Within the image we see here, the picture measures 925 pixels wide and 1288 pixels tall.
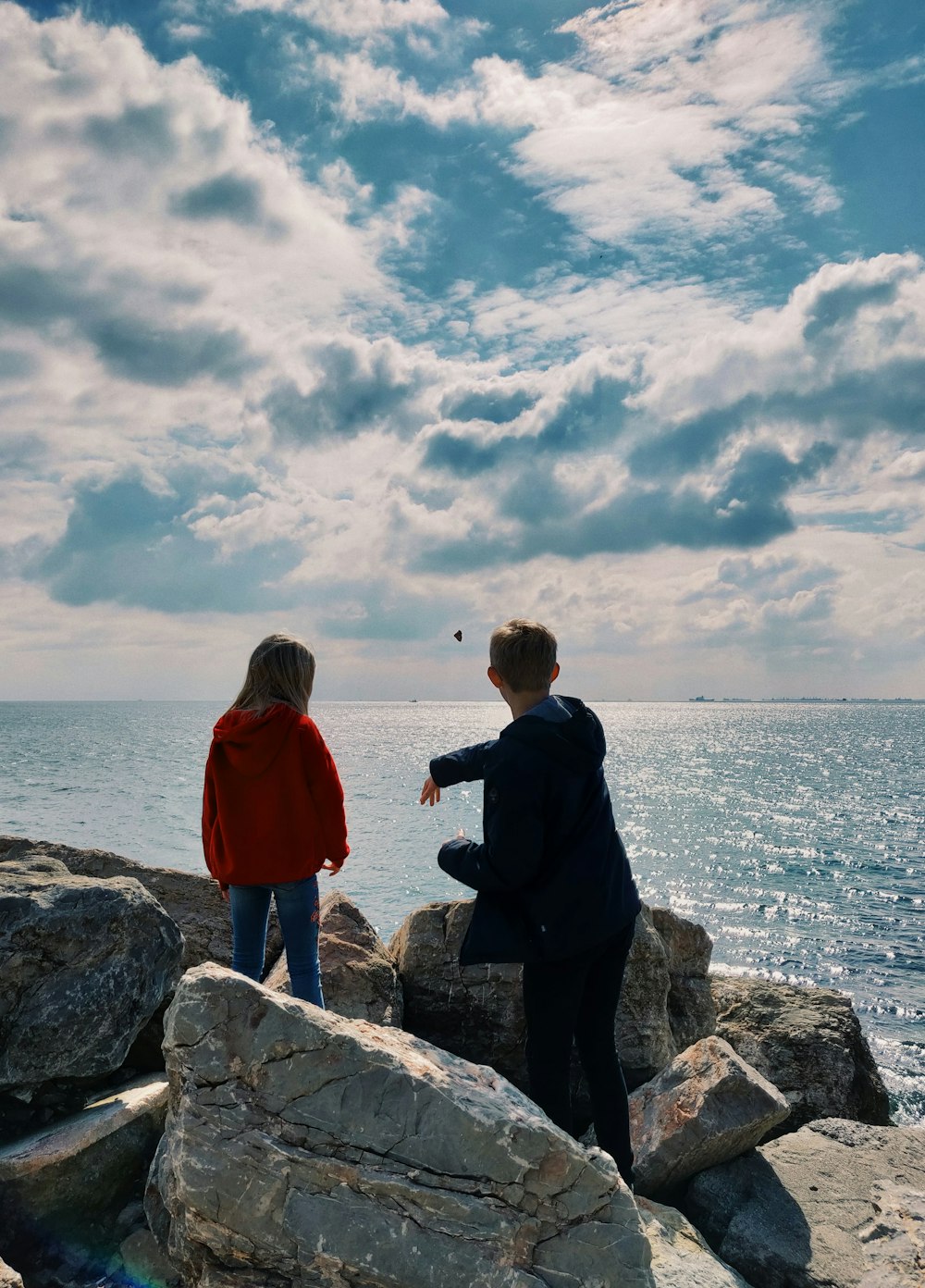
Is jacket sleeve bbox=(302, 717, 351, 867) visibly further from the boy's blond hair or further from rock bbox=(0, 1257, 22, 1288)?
rock bbox=(0, 1257, 22, 1288)

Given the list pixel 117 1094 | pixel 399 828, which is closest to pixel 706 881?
pixel 399 828

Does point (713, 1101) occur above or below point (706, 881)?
above

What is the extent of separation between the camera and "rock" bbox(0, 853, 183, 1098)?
4.46 meters

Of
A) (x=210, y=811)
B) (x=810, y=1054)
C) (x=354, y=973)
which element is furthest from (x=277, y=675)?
(x=810, y=1054)

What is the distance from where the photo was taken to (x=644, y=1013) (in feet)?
19.3

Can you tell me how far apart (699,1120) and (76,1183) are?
10.6 ft

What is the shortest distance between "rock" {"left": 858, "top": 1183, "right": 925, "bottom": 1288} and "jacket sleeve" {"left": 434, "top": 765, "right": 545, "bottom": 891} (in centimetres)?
271

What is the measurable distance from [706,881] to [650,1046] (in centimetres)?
2647

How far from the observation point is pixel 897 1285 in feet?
13.4

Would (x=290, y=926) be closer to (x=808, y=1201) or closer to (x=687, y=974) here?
(x=808, y=1201)

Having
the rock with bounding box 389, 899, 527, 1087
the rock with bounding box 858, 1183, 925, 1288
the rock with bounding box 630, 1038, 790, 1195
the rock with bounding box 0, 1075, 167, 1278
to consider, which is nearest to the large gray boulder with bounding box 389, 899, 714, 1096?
the rock with bounding box 389, 899, 527, 1087

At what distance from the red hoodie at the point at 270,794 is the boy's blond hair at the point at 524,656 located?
125 cm

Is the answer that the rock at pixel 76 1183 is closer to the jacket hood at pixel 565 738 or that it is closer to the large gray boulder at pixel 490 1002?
the large gray boulder at pixel 490 1002

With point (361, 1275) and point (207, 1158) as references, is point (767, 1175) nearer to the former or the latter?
point (361, 1275)
